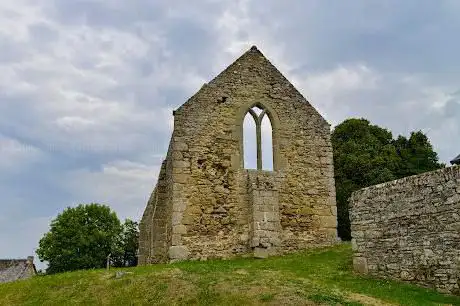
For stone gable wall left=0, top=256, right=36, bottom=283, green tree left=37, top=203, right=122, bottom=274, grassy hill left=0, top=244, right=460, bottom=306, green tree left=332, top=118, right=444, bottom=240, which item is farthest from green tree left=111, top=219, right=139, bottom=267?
grassy hill left=0, top=244, right=460, bottom=306

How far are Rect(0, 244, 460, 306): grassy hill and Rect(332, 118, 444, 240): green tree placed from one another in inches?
591

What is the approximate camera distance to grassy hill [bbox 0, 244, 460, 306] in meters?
10.8

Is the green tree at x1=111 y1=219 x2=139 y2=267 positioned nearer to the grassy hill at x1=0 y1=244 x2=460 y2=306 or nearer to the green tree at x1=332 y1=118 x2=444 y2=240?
the green tree at x1=332 y1=118 x2=444 y2=240

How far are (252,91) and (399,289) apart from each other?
373 inches

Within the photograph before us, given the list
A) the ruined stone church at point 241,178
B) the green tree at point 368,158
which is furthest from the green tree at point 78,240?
the ruined stone church at point 241,178

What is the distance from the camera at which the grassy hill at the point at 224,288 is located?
10758 mm

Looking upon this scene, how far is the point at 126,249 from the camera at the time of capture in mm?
43875

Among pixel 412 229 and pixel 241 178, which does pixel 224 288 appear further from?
pixel 241 178

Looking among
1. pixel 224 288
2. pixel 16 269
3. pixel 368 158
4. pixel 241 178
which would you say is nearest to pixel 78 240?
pixel 16 269

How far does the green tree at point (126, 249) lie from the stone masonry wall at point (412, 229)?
31.5 m

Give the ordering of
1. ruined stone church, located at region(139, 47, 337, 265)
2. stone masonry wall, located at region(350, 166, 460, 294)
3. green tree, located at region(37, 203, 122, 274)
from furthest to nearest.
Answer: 1. green tree, located at region(37, 203, 122, 274)
2. ruined stone church, located at region(139, 47, 337, 265)
3. stone masonry wall, located at region(350, 166, 460, 294)

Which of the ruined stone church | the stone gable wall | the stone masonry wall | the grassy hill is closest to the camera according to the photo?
the grassy hill

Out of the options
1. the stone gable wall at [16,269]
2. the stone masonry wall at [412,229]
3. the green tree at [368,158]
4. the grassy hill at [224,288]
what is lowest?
the stone gable wall at [16,269]

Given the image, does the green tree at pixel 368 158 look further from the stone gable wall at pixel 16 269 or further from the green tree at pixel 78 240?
the stone gable wall at pixel 16 269
